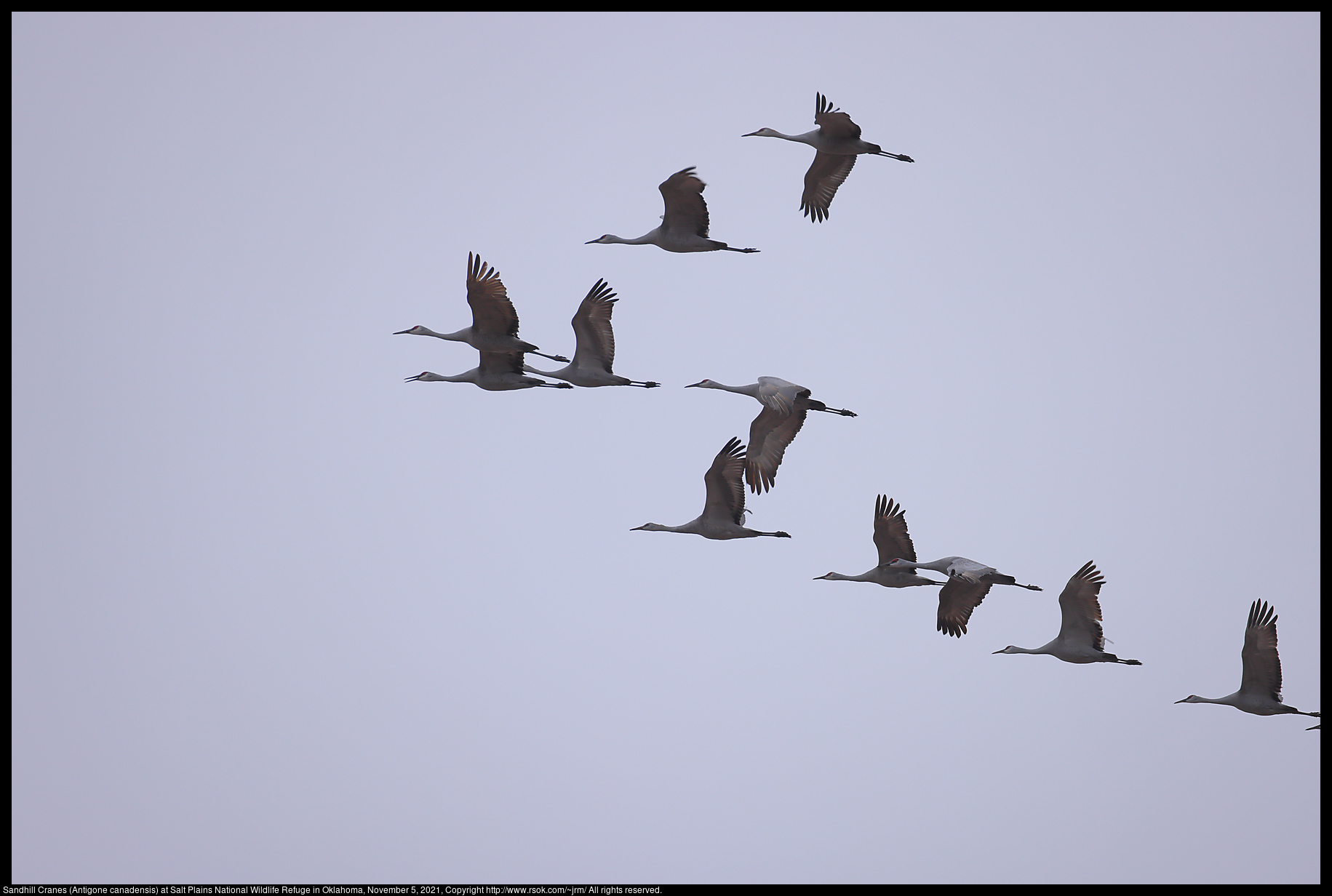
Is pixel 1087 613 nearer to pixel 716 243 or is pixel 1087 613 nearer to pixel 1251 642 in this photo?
pixel 1251 642

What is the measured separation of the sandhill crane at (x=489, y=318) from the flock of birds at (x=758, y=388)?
18mm

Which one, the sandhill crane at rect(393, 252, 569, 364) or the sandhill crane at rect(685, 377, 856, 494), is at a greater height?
the sandhill crane at rect(393, 252, 569, 364)

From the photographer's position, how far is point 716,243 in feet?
79.9

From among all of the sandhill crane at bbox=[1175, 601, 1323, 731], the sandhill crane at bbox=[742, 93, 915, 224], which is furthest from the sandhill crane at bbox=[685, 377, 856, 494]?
the sandhill crane at bbox=[1175, 601, 1323, 731]

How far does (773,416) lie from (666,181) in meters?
4.11

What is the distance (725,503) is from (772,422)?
1.72 metres

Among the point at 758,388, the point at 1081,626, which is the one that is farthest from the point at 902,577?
the point at 758,388

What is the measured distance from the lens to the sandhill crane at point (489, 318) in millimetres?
23047

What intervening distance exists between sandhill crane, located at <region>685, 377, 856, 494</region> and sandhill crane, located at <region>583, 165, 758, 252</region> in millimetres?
2327

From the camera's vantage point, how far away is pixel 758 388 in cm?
2398

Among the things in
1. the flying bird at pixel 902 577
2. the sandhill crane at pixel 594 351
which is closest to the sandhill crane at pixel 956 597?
the flying bird at pixel 902 577

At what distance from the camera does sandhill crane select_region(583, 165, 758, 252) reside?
23672mm

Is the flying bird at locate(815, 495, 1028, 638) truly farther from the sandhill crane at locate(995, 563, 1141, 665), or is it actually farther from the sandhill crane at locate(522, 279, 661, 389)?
the sandhill crane at locate(522, 279, 661, 389)

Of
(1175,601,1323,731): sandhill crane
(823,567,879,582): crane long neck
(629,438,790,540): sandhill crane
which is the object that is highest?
(629,438,790,540): sandhill crane
